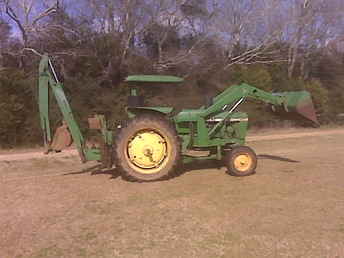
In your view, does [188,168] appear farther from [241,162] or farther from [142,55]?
[142,55]

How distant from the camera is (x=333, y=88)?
27484mm

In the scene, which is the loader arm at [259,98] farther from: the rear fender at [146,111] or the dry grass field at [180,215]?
the dry grass field at [180,215]

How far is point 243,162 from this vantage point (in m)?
7.21

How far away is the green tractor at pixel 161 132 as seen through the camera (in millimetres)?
6820

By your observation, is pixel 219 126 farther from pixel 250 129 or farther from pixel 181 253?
pixel 250 129

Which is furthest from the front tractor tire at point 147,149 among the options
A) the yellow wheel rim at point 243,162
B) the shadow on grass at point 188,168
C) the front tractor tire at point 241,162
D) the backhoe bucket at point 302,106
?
the backhoe bucket at point 302,106

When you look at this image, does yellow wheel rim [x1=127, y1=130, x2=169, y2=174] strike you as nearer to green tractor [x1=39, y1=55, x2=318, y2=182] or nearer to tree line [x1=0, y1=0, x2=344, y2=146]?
green tractor [x1=39, y1=55, x2=318, y2=182]

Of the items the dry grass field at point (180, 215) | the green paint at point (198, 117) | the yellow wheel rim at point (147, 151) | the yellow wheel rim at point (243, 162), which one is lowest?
the dry grass field at point (180, 215)

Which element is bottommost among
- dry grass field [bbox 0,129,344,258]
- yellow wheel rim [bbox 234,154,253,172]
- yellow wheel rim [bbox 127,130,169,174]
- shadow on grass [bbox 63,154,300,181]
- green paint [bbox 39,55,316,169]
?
dry grass field [bbox 0,129,344,258]

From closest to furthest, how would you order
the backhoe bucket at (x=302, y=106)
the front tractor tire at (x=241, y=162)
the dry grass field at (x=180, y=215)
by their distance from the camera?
the dry grass field at (x=180, y=215), the front tractor tire at (x=241, y=162), the backhoe bucket at (x=302, y=106)

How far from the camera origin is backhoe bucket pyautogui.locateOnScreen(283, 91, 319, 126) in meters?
7.64

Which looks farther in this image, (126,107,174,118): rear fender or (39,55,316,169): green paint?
(39,55,316,169): green paint

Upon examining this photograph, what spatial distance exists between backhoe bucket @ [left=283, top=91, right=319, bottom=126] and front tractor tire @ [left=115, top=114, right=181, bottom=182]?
7.88ft

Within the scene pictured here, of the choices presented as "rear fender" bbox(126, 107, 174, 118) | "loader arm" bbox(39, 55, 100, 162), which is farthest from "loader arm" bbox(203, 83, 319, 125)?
"loader arm" bbox(39, 55, 100, 162)
